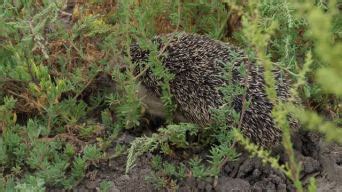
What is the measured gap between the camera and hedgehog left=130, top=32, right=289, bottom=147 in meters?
3.71

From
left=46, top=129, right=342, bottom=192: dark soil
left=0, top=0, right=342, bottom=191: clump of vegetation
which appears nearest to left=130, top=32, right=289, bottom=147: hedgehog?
left=0, top=0, right=342, bottom=191: clump of vegetation

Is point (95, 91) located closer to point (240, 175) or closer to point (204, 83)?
point (204, 83)

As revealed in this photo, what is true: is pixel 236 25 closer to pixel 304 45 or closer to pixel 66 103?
pixel 304 45

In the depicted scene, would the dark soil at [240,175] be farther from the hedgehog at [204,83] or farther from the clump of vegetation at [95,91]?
the hedgehog at [204,83]

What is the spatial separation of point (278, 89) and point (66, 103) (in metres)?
1.44

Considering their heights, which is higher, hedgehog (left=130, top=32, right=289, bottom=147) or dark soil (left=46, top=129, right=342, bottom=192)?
hedgehog (left=130, top=32, right=289, bottom=147)

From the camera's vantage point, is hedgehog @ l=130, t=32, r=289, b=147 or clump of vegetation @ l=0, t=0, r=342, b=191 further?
hedgehog @ l=130, t=32, r=289, b=147

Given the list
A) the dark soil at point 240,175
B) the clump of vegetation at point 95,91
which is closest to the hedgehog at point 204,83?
the clump of vegetation at point 95,91

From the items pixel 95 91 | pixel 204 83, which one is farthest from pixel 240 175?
pixel 95 91

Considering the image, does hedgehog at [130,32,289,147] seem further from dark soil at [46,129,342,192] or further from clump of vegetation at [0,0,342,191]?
dark soil at [46,129,342,192]

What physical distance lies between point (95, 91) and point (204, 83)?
2.84 feet

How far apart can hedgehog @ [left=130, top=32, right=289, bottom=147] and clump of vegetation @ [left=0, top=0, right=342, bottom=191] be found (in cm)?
11

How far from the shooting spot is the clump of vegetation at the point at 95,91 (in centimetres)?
356

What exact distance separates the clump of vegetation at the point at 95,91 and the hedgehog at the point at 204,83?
11 centimetres
